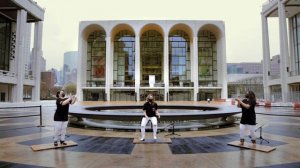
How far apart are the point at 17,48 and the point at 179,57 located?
3858 cm

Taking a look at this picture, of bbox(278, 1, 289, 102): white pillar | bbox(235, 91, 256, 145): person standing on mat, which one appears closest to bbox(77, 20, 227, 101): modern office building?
bbox(278, 1, 289, 102): white pillar

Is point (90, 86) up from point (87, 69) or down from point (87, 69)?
down

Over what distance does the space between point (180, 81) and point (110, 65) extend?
19.4 meters

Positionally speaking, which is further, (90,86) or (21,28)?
(90,86)

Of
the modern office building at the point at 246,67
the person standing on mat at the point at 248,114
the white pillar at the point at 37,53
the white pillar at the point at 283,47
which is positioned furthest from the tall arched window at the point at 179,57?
the modern office building at the point at 246,67

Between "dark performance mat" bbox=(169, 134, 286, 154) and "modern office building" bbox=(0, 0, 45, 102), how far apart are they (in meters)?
36.1

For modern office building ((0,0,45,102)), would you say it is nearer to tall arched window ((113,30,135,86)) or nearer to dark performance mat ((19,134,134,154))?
tall arched window ((113,30,135,86))

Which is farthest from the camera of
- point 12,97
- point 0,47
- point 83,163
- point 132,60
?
point 132,60

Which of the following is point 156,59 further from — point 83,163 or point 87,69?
point 83,163

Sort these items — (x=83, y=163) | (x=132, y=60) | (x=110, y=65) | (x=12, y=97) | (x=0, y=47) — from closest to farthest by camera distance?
(x=83, y=163) → (x=12, y=97) → (x=0, y=47) → (x=110, y=65) → (x=132, y=60)

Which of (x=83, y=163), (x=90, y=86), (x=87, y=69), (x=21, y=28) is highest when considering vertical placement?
(x=21, y=28)

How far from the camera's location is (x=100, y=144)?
7441mm

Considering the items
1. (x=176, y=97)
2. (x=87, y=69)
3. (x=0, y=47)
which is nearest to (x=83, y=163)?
(x=0, y=47)

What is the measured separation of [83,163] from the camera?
5.32 m
